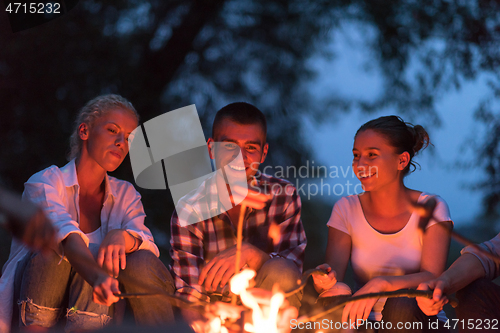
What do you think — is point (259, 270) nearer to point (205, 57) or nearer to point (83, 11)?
point (205, 57)

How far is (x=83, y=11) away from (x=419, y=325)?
2.51 metres

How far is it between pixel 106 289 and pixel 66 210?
51 cm

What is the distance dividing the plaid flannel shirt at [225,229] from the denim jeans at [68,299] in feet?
0.55

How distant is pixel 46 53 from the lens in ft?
8.20

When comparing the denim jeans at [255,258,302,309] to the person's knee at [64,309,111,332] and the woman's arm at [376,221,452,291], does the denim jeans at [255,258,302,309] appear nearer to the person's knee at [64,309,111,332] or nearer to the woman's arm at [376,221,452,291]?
the woman's arm at [376,221,452,291]

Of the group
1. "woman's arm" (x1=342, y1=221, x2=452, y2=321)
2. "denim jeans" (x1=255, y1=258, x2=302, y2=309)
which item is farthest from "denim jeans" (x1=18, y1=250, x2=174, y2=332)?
"woman's arm" (x1=342, y1=221, x2=452, y2=321)

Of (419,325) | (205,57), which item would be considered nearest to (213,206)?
(419,325)

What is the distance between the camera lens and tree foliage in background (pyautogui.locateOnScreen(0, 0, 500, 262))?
248cm

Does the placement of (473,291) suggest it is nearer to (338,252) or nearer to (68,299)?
(338,252)

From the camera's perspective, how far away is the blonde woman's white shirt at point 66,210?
1472 millimetres

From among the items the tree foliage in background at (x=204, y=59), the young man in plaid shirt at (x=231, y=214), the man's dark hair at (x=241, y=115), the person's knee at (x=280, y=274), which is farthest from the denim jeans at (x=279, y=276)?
the tree foliage in background at (x=204, y=59)

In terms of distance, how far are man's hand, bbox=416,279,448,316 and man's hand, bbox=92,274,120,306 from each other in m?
0.98

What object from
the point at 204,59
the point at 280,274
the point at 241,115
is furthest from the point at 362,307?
the point at 204,59

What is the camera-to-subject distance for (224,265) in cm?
141
